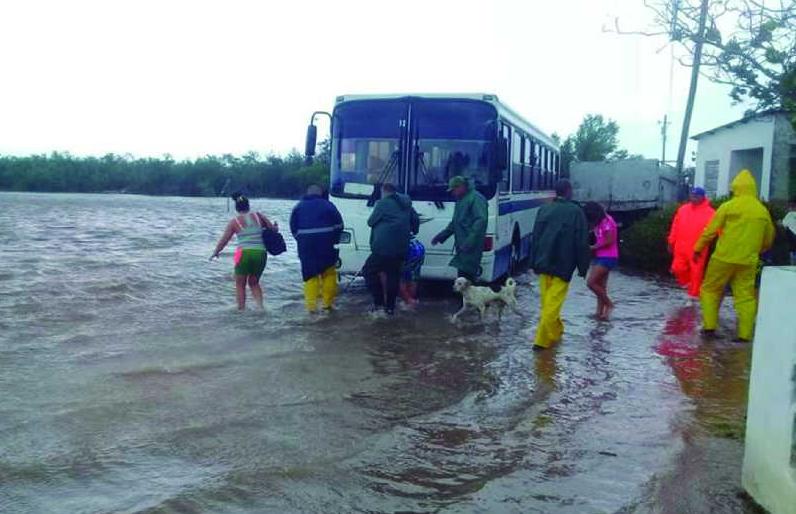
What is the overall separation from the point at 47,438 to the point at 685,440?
4.38 meters

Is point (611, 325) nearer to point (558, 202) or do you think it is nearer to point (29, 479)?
point (558, 202)

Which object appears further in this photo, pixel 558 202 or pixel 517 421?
pixel 558 202

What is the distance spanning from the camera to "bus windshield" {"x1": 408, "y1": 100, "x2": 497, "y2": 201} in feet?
40.5

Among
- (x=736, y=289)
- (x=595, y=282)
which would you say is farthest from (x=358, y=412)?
(x=595, y=282)

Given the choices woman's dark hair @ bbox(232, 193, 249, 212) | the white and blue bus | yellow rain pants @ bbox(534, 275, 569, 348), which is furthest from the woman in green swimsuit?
yellow rain pants @ bbox(534, 275, 569, 348)

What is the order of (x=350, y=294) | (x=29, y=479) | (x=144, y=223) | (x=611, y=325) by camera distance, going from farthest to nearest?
(x=144, y=223) < (x=350, y=294) < (x=611, y=325) < (x=29, y=479)

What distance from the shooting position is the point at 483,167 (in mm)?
12406

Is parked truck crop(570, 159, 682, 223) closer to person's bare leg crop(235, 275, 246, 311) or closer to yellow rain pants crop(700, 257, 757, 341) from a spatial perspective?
yellow rain pants crop(700, 257, 757, 341)

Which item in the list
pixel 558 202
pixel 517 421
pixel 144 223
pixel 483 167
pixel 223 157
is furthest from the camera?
pixel 223 157

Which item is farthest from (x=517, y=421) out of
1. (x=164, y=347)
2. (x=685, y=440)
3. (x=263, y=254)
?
(x=263, y=254)

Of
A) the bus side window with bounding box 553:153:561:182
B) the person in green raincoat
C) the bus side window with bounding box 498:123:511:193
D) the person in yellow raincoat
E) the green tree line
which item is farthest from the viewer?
the green tree line

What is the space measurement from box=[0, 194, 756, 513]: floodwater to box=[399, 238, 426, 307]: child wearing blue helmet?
0.56 m

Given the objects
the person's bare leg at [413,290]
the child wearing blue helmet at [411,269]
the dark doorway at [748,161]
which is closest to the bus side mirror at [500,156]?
the child wearing blue helmet at [411,269]

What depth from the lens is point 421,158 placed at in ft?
41.2
